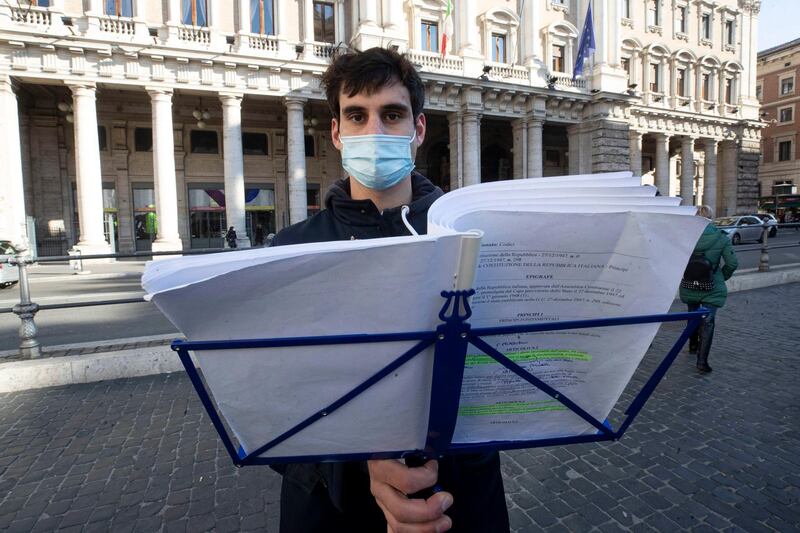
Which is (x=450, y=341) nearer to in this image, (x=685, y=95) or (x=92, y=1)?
(x=92, y=1)

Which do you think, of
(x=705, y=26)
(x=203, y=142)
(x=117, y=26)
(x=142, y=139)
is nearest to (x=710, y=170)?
(x=705, y=26)

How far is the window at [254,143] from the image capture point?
26.6 m

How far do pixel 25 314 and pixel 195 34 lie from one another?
20.4 metres

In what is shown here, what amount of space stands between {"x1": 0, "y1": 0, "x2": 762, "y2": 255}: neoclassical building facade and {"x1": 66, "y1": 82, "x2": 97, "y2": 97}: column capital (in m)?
0.05

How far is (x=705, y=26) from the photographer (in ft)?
122

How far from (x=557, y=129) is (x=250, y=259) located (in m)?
36.0

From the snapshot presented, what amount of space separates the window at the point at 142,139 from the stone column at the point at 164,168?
5290mm

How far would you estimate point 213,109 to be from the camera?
25.2m

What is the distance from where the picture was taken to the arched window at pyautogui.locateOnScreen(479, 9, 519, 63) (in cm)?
2734

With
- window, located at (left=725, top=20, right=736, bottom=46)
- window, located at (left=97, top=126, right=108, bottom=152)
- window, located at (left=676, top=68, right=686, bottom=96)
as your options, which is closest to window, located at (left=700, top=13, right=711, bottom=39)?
window, located at (left=725, top=20, right=736, bottom=46)

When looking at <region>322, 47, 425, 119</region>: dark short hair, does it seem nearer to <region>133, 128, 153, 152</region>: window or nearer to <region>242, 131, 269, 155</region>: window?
<region>242, 131, 269, 155</region>: window

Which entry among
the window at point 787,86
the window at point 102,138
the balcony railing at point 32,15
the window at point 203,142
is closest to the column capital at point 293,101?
→ the window at point 203,142

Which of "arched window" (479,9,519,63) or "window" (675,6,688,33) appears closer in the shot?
"arched window" (479,9,519,63)

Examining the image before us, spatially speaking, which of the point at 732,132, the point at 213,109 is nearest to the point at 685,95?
the point at 732,132
